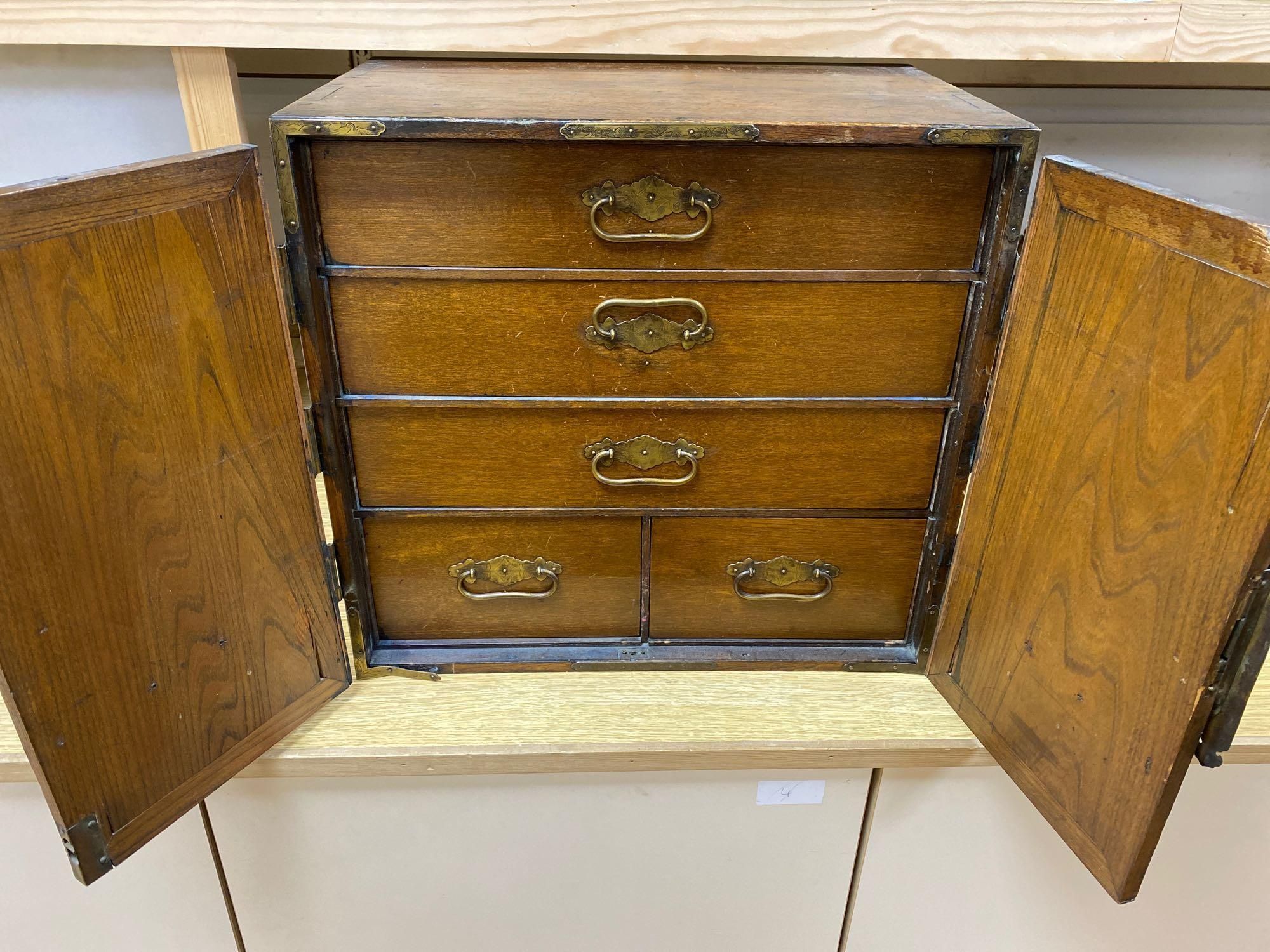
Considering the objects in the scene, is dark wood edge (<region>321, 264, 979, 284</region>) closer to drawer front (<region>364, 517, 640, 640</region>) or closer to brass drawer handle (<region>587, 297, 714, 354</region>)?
brass drawer handle (<region>587, 297, 714, 354</region>)

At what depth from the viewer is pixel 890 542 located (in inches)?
35.0


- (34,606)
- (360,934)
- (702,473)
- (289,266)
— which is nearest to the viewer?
(34,606)

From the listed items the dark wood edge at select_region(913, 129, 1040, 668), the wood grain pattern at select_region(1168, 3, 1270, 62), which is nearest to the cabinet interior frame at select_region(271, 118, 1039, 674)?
the dark wood edge at select_region(913, 129, 1040, 668)

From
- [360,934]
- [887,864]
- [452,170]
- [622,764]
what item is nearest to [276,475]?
[452,170]

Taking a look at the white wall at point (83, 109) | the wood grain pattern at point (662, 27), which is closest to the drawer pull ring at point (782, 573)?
the wood grain pattern at point (662, 27)

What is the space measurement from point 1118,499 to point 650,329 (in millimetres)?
382

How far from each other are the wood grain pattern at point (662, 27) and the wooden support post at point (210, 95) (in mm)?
34

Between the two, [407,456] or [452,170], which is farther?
[407,456]

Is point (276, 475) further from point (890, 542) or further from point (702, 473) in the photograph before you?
point (890, 542)

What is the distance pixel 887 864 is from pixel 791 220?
651 mm

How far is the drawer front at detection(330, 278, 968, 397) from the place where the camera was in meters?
0.76

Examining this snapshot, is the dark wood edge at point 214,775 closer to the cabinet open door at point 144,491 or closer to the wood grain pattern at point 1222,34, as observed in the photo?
the cabinet open door at point 144,491

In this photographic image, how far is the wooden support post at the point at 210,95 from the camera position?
0.95 meters

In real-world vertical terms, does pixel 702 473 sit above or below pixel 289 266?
below
